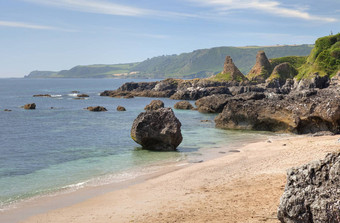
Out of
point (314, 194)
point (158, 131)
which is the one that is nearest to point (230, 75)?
point (158, 131)

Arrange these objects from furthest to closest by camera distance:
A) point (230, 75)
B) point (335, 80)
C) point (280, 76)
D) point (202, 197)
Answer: point (230, 75) → point (280, 76) → point (335, 80) → point (202, 197)

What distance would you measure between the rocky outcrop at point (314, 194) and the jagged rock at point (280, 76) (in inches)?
4463

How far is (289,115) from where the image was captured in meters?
38.6

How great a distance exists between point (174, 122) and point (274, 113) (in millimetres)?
15857

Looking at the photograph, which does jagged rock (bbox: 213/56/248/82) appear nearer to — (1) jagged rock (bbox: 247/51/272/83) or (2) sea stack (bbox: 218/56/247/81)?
(2) sea stack (bbox: 218/56/247/81)

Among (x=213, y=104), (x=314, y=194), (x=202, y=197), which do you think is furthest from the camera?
(x=213, y=104)

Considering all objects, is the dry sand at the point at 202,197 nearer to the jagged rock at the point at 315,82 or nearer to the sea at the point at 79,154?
the sea at the point at 79,154

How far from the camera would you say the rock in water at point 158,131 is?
29.9m

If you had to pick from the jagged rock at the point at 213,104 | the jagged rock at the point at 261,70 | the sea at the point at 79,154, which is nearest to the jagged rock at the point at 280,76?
the jagged rock at the point at 261,70

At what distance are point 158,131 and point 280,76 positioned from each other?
105 m

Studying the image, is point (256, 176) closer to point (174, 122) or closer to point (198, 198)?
point (198, 198)

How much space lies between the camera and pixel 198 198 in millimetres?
15727

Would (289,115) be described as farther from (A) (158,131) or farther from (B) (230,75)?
(B) (230,75)

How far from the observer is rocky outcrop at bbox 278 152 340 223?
9.27 meters
